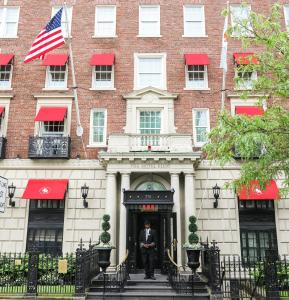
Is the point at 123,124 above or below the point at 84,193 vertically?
above

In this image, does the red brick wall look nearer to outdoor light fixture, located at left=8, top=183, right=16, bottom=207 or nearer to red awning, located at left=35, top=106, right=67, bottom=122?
red awning, located at left=35, top=106, right=67, bottom=122

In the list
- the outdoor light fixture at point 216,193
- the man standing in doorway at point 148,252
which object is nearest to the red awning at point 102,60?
the outdoor light fixture at point 216,193

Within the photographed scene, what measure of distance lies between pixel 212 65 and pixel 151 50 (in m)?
3.87

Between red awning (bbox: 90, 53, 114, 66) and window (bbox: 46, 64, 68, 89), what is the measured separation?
1791mm

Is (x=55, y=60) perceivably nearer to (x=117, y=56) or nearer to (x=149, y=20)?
(x=117, y=56)

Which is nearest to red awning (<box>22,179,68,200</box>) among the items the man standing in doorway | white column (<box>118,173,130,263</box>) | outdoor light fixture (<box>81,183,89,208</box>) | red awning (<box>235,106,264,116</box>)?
outdoor light fixture (<box>81,183,89,208</box>)

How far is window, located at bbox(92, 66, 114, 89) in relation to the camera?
2189cm

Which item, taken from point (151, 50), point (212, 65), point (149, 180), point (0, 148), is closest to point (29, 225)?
point (0, 148)

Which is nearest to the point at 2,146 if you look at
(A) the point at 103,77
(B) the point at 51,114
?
(B) the point at 51,114

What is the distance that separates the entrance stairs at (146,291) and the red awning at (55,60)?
12786 mm

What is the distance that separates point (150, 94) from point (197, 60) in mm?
3478

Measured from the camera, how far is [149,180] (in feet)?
64.8

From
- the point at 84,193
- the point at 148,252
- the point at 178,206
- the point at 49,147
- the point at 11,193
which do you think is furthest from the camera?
the point at 49,147

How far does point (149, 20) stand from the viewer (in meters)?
23.3
